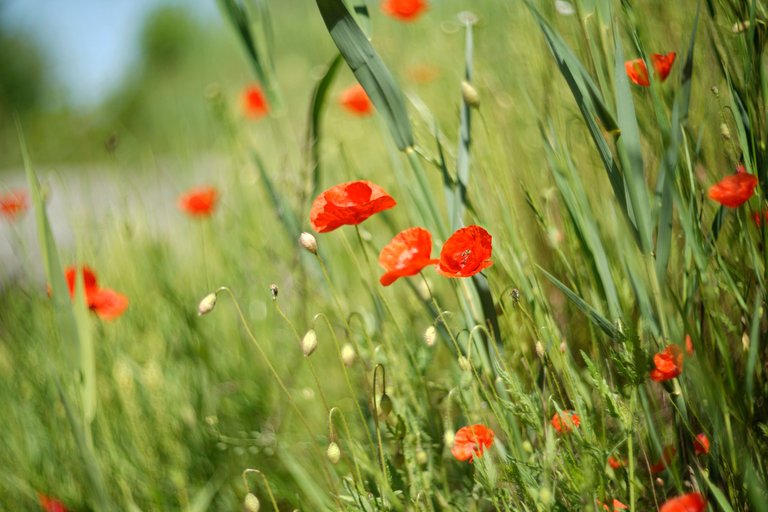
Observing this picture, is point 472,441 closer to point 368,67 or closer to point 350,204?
point 350,204

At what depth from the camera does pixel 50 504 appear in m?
1.05

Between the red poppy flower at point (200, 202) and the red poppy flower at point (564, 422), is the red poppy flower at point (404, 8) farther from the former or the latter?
the red poppy flower at point (564, 422)

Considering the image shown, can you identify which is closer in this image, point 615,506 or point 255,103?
point 615,506

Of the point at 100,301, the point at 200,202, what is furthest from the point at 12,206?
the point at 100,301

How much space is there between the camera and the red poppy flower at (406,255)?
792 millimetres

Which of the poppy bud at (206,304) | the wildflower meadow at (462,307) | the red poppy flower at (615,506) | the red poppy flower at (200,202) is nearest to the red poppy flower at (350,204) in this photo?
the wildflower meadow at (462,307)

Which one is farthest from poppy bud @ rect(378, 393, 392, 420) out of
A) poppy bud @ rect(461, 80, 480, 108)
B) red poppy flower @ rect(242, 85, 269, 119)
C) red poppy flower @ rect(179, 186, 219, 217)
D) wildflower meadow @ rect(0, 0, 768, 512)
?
red poppy flower @ rect(242, 85, 269, 119)

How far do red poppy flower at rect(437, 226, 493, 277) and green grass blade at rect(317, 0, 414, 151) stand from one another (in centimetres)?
17

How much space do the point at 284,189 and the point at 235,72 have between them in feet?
10.1

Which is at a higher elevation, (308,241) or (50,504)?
(308,241)

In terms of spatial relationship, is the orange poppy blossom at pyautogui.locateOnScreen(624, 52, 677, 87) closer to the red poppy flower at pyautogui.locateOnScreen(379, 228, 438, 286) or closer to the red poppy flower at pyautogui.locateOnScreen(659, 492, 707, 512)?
the red poppy flower at pyautogui.locateOnScreen(379, 228, 438, 286)

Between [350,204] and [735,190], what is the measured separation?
16.2 inches

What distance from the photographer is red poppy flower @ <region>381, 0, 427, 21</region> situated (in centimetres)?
157

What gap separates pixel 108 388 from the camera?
4.58 feet
